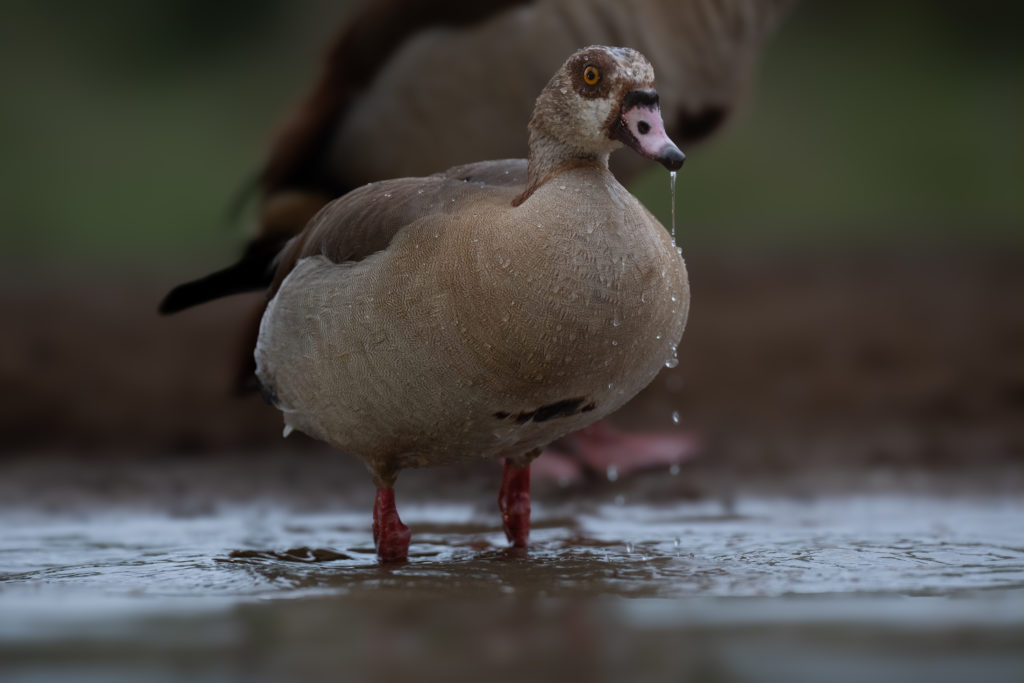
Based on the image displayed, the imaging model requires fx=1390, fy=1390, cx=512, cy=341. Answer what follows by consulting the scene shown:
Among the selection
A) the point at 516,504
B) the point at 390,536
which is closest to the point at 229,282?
the point at 390,536

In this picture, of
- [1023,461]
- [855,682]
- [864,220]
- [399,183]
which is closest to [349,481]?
[399,183]

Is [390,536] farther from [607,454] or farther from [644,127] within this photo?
[607,454]

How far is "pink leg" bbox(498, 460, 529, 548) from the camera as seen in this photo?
420 cm

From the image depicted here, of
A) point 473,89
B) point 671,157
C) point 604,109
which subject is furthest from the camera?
point 473,89

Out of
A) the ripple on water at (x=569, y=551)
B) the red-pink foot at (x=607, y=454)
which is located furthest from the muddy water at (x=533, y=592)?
the red-pink foot at (x=607, y=454)

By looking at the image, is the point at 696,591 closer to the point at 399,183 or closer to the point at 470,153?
the point at 399,183

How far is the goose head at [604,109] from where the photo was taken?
140 inches

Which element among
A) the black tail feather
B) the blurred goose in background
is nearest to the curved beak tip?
the black tail feather

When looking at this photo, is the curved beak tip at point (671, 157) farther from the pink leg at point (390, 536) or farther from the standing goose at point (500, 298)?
the pink leg at point (390, 536)

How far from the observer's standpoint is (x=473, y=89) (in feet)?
18.1

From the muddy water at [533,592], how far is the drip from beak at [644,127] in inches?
42.4

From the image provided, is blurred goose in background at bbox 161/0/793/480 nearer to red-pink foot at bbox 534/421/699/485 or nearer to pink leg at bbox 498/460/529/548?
red-pink foot at bbox 534/421/699/485

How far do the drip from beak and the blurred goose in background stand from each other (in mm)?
1875

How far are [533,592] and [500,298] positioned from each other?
28.8 inches
